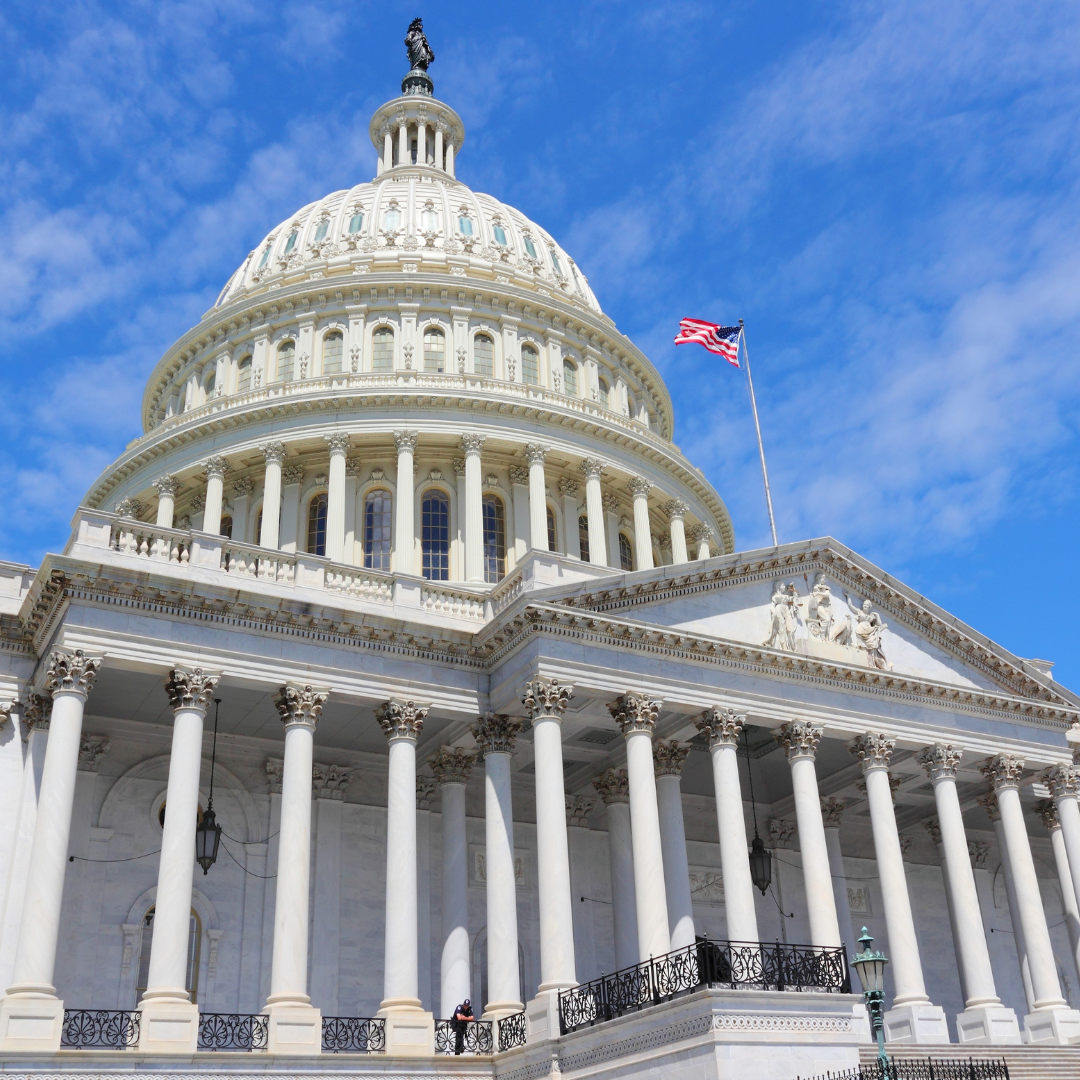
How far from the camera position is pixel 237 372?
5184 centimetres

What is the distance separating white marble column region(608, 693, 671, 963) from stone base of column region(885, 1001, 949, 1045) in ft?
19.3

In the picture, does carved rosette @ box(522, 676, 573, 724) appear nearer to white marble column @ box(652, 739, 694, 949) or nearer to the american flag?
white marble column @ box(652, 739, 694, 949)

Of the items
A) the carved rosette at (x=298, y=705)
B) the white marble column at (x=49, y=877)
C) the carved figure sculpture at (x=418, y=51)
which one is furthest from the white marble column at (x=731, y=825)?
the carved figure sculpture at (x=418, y=51)

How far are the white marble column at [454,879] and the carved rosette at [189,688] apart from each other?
693cm

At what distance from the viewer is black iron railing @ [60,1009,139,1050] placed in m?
22.6

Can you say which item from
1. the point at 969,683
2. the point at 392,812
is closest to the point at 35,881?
the point at 392,812

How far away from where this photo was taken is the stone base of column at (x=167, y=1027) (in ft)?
74.2

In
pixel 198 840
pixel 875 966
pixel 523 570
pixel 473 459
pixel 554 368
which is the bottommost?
pixel 875 966

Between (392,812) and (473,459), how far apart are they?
2115 centimetres

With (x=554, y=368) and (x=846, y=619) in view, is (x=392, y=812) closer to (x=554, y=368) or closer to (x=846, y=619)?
(x=846, y=619)

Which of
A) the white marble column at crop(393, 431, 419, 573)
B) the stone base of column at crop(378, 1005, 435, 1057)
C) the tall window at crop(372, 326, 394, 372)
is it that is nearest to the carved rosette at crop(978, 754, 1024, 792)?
the stone base of column at crop(378, 1005, 435, 1057)

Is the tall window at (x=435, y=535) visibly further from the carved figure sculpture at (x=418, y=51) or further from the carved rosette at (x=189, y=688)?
the carved figure sculpture at (x=418, y=51)

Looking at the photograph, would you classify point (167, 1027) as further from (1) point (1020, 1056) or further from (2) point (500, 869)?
(1) point (1020, 1056)

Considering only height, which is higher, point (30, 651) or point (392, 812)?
point (30, 651)
